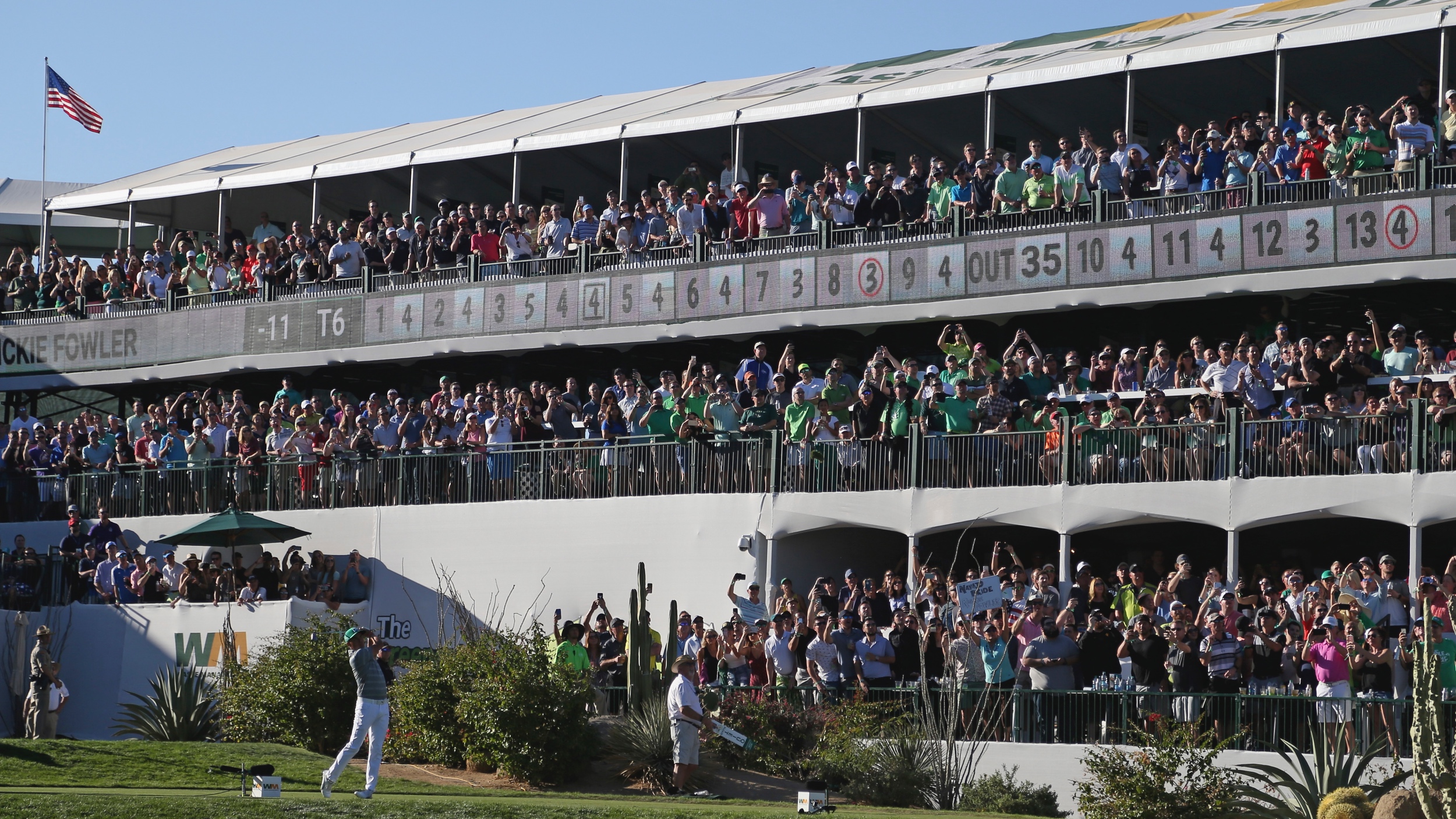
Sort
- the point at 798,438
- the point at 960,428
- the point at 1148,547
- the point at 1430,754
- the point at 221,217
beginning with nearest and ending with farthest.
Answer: the point at 1430,754 → the point at 960,428 → the point at 798,438 → the point at 1148,547 → the point at 221,217

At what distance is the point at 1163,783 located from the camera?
16297 millimetres

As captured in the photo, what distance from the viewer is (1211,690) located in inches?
737

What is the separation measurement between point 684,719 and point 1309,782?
213 inches

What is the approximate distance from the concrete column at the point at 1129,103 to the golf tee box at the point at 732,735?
1114cm

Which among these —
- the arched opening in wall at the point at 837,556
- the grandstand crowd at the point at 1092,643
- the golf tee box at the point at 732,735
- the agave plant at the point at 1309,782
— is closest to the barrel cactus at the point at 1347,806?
the agave plant at the point at 1309,782

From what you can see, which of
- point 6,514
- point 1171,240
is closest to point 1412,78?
point 1171,240

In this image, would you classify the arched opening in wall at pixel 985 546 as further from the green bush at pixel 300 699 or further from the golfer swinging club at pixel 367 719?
the golfer swinging club at pixel 367 719

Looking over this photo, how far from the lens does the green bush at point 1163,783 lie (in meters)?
16.2

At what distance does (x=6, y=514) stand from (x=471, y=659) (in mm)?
15157

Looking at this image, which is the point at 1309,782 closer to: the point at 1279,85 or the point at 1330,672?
the point at 1330,672

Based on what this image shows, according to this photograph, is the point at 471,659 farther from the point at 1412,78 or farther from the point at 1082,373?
the point at 1412,78

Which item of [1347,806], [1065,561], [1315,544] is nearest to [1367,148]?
[1315,544]

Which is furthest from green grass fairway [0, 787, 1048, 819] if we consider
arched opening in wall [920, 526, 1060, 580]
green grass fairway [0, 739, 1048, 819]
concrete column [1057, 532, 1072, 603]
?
arched opening in wall [920, 526, 1060, 580]

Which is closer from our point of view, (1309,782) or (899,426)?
(1309,782)
